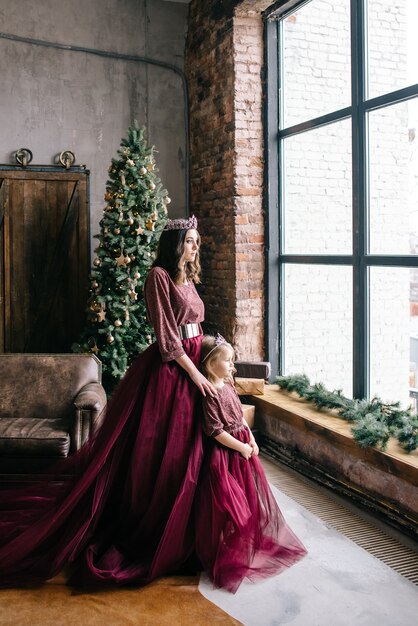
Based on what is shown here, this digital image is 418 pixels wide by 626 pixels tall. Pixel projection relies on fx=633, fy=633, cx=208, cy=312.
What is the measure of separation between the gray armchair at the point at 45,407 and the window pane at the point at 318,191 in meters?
1.99

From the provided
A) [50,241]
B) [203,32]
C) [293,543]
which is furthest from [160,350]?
[203,32]

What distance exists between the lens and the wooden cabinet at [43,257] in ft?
19.8

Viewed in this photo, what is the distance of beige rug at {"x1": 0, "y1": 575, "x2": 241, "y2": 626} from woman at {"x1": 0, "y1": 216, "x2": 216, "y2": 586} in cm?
8

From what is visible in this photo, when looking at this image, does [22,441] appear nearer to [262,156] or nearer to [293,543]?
[293,543]

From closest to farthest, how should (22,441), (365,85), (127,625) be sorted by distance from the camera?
(127,625)
(22,441)
(365,85)

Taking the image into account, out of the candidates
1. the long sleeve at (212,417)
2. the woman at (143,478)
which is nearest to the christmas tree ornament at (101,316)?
the woman at (143,478)

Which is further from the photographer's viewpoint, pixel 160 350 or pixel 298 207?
pixel 298 207

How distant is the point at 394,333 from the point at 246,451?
4.87ft

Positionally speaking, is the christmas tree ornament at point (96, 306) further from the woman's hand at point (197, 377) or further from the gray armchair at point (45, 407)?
the woman's hand at point (197, 377)

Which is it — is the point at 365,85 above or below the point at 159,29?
below

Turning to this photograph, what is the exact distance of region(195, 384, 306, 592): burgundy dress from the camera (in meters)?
2.95

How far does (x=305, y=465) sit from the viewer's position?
4562mm

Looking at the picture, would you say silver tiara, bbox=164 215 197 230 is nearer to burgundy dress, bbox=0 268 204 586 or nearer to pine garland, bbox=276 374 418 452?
burgundy dress, bbox=0 268 204 586

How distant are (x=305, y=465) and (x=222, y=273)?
1.98 metres
